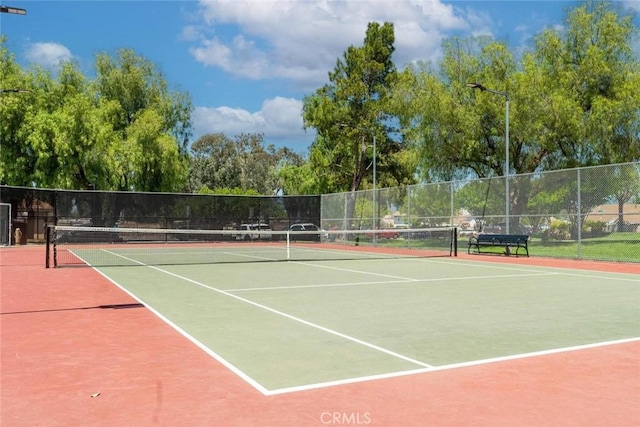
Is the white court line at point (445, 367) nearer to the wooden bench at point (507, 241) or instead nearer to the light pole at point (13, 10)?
the light pole at point (13, 10)

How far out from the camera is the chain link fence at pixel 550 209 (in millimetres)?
18891

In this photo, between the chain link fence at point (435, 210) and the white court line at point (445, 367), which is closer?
the white court line at point (445, 367)

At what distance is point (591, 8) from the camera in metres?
28.4

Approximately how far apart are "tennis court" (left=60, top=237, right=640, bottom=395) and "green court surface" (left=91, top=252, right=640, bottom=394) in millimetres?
17

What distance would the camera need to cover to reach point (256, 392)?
184 inches

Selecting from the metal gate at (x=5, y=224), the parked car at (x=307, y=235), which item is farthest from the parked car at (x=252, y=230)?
the metal gate at (x=5, y=224)

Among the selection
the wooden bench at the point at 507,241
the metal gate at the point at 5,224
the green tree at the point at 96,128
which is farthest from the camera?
the green tree at the point at 96,128

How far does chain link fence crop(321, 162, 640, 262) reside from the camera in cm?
1889

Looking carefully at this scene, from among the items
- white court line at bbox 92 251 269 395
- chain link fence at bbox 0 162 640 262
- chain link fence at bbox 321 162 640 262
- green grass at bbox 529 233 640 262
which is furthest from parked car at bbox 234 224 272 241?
white court line at bbox 92 251 269 395

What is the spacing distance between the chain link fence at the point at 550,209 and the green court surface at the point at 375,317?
435cm

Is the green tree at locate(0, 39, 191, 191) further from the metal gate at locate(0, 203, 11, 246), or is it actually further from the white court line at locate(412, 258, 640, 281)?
the white court line at locate(412, 258, 640, 281)

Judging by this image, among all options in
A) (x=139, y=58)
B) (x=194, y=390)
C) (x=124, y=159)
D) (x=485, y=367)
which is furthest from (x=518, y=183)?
(x=139, y=58)

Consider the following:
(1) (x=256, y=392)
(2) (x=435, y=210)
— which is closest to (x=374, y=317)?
(1) (x=256, y=392)

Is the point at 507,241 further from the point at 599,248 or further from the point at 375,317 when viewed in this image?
the point at 375,317
